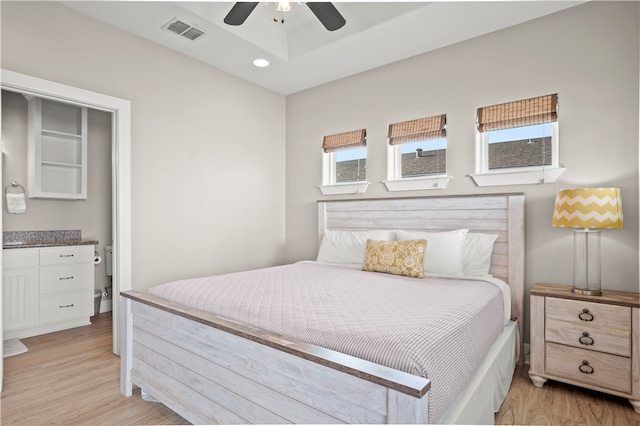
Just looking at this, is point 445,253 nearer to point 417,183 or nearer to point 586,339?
point 417,183

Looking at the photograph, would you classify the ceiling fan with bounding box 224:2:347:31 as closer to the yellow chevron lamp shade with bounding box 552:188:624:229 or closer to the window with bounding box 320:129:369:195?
the window with bounding box 320:129:369:195

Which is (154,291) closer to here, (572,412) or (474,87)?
(572,412)

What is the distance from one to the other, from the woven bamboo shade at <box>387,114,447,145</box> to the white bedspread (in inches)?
55.0

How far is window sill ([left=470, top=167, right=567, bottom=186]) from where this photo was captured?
2665mm

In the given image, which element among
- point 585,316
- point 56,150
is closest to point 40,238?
point 56,150

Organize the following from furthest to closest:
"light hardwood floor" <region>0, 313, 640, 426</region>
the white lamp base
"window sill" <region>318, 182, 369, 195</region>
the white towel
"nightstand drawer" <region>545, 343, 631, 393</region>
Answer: "window sill" <region>318, 182, 369, 195</region>, the white towel, the white lamp base, "nightstand drawer" <region>545, 343, 631, 393</region>, "light hardwood floor" <region>0, 313, 640, 426</region>

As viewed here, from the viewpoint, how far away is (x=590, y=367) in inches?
85.7

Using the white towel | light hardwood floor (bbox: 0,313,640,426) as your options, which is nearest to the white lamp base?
A: light hardwood floor (bbox: 0,313,640,426)

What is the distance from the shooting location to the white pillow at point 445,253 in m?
2.72

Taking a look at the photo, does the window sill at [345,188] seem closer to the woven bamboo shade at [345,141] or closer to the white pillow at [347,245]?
the woven bamboo shade at [345,141]

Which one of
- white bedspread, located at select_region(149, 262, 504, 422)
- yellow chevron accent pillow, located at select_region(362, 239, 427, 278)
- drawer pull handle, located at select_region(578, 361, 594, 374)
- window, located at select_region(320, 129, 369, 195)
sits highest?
window, located at select_region(320, 129, 369, 195)

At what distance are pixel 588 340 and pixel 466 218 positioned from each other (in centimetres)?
118

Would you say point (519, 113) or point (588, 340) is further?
point (519, 113)

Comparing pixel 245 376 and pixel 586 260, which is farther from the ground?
pixel 586 260
